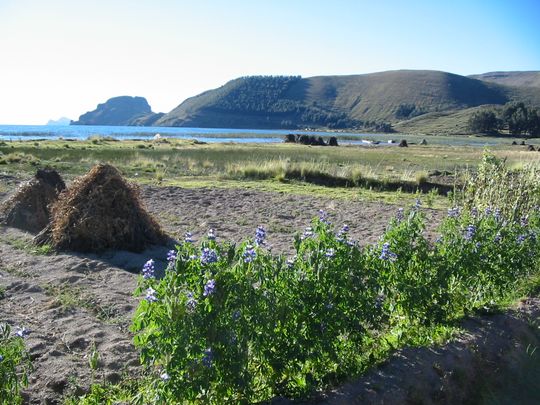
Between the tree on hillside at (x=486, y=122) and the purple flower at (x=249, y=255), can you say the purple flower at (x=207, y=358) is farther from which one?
the tree on hillside at (x=486, y=122)

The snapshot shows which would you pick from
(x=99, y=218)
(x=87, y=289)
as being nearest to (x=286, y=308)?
(x=87, y=289)

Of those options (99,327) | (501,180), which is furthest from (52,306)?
(501,180)

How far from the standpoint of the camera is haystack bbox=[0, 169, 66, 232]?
9.64m

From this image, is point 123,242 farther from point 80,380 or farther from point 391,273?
point 391,273

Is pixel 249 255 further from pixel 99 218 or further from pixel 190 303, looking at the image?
pixel 99 218

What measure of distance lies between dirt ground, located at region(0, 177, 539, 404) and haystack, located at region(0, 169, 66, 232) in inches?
13.8

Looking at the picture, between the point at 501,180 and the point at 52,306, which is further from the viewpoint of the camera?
the point at 501,180

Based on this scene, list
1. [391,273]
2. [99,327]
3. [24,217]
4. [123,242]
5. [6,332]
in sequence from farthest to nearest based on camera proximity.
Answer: [24,217] → [123,242] → [99,327] → [391,273] → [6,332]

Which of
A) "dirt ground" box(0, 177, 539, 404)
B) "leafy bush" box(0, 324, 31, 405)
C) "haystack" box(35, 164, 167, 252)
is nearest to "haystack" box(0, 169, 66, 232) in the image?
"dirt ground" box(0, 177, 539, 404)

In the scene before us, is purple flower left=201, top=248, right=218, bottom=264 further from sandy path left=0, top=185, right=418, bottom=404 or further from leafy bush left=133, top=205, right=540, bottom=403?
Answer: sandy path left=0, top=185, right=418, bottom=404

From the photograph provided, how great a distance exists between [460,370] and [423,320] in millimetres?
727

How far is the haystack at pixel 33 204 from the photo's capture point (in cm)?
964

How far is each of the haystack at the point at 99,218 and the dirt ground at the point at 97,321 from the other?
1.01ft

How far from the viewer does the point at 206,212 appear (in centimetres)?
1213
